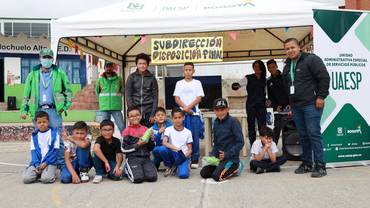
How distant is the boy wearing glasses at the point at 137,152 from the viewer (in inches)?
164

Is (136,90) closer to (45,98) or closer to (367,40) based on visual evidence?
(45,98)

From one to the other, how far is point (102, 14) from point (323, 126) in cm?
415

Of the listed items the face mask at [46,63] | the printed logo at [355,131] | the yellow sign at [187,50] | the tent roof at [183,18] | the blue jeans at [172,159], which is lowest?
the blue jeans at [172,159]

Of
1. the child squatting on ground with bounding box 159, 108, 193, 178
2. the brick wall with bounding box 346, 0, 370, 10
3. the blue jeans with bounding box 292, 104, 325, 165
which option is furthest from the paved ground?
the brick wall with bounding box 346, 0, 370, 10

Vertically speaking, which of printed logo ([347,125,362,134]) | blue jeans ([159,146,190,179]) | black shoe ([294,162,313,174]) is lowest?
black shoe ([294,162,313,174])

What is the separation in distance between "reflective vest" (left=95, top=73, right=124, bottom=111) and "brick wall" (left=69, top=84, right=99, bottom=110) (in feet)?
32.5

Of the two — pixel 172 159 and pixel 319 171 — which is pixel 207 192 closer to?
pixel 172 159

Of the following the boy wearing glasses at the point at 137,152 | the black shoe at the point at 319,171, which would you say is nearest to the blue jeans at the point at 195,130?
the boy wearing glasses at the point at 137,152

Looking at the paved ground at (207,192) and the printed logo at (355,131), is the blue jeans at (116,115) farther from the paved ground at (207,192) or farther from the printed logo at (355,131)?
the printed logo at (355,131)

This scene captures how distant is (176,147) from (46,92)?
2.29 metres

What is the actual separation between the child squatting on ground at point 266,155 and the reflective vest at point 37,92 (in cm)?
316

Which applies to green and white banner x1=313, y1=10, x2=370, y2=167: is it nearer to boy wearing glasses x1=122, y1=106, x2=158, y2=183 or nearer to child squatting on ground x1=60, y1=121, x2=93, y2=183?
boy wearing glasses x1=122, y1=106, x2=158, y2=183

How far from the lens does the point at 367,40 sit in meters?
4.97

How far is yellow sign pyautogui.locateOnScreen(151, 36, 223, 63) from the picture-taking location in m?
5.25
